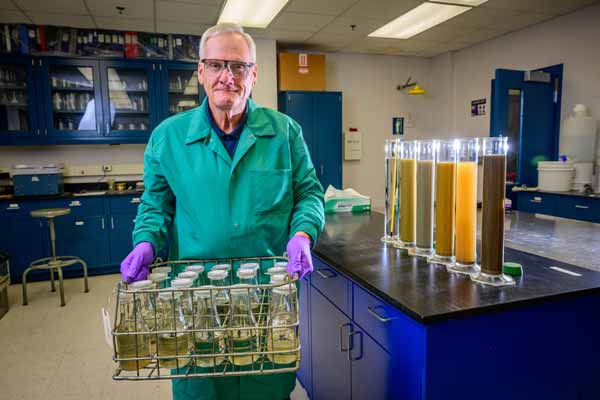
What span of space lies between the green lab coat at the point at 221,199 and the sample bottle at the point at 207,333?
391mm

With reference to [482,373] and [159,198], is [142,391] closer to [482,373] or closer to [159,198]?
[159,198]

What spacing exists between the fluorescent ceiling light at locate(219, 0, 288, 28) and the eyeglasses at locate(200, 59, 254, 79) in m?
3.00

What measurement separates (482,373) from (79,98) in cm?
→ 481

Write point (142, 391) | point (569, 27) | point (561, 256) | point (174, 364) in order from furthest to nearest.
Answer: point (569, 27)
point (142, 391)
point (561, 256)
point (174, 364)

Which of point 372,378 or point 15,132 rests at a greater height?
point 15,132

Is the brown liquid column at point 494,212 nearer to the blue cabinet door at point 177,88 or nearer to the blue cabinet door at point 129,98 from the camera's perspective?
the blue cabinet door at point 177,88

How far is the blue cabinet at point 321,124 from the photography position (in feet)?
17.1

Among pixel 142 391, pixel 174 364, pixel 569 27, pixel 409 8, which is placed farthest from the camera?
pixel 569 27

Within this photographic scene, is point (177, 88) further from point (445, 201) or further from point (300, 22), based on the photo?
point (445, 201)

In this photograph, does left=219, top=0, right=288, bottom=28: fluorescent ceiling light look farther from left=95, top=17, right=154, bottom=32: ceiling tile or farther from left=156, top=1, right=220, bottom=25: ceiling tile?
left=95, top=17, right=154, bottom=32: ceiling tile

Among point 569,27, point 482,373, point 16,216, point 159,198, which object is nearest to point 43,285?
point 16,216

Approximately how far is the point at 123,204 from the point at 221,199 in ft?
11.8

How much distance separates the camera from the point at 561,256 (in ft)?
5.34

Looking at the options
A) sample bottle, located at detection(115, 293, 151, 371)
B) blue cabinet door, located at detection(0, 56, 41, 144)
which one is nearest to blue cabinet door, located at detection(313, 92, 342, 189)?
blue cabinet door, located at detection(0, 56, 41, 144)
